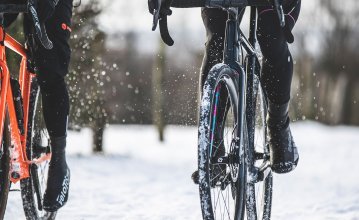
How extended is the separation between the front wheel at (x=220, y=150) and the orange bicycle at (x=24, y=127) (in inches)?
30.8

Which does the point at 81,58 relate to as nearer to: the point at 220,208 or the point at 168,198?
the point at 168,198

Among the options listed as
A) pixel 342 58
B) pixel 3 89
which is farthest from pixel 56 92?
pixel 342 58

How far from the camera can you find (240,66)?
9.37 ft

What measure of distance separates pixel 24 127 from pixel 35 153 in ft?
0.85

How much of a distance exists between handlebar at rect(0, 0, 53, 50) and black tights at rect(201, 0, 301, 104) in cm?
80

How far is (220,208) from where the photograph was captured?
9.93 feet

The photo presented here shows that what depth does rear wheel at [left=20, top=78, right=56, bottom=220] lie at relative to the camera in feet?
11.3

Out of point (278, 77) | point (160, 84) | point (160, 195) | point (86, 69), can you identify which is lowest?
point (160, 84)

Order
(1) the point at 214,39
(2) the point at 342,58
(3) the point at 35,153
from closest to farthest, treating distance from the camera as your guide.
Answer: (1) the point at 214,39 < (3) the point at 35,153 < (2) the point at 342,58

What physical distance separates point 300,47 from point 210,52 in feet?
129

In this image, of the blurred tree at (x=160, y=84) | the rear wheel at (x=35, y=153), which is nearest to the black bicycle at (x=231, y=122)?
the rear wheel at (x=35, y=153)

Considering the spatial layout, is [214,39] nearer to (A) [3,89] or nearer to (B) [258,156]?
(B) [258,156]

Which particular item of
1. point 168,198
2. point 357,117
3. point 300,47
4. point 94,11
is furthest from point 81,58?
point 357,117

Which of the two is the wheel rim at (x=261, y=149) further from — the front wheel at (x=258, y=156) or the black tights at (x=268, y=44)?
the black tights at (x=268, y=44)
